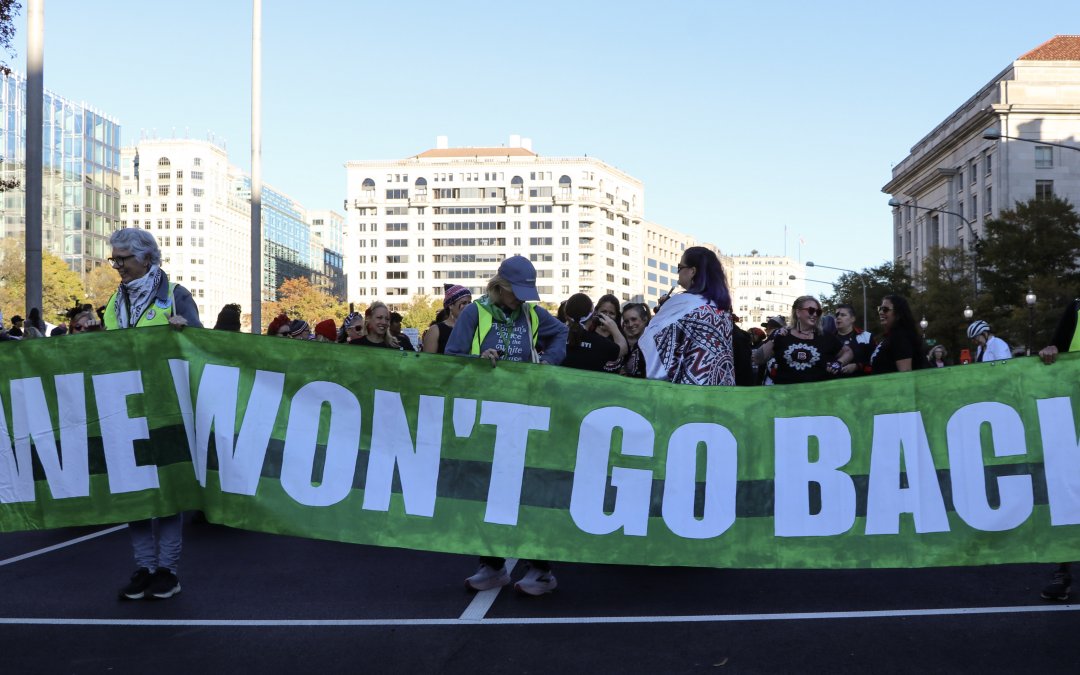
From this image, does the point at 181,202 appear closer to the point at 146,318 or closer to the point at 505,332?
the point at 146,318

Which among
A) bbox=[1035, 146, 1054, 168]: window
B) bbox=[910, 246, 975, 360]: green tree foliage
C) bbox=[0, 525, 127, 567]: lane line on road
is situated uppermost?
bbox=[1035, 146, 1054, 168]: window

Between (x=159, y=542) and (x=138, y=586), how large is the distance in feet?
0.84

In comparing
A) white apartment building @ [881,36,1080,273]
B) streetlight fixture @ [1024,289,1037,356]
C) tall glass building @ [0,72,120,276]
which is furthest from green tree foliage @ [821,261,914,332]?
tall glass building @ [0,72,120,276]

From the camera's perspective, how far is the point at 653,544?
5887 mm

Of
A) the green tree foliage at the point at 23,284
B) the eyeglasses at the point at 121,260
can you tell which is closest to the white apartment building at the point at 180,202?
the green tree foliage at the point at 23,284

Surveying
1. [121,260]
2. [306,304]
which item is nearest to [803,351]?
[121,260]

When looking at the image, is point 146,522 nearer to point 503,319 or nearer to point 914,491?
point 503,319

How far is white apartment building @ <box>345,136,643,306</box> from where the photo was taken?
182 metres

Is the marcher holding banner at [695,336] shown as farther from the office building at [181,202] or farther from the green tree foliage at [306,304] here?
the office building at [181,202]

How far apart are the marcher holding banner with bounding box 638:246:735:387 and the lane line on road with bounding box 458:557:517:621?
148 centimetres

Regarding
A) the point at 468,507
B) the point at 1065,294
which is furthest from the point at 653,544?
the point at 1065,294

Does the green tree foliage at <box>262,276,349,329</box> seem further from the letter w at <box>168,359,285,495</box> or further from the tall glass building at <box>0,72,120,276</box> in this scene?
the letter w at <box>168,359,285,495</box>

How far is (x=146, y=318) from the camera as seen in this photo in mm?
6531

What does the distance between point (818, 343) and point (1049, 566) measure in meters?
2.67
